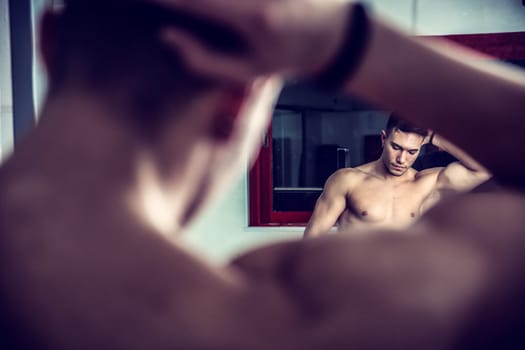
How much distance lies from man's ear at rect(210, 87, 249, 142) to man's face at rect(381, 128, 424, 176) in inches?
83.0

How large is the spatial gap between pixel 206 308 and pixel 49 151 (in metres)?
0.18

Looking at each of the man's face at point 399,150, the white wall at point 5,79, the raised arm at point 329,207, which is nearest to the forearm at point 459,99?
the white wall at point 5,79

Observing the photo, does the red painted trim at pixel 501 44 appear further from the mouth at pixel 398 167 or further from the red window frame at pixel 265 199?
the red window frame at pixel 265 199

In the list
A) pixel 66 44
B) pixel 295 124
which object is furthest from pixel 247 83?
pixel 295 124

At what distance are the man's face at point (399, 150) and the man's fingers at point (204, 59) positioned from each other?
2150 millimetres

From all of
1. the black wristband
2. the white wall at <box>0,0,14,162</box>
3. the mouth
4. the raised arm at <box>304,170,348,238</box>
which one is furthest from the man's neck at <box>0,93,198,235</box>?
A: the mouth

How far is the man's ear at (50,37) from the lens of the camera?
47 centimetres

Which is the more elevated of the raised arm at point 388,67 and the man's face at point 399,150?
the raised arm at point 388,67

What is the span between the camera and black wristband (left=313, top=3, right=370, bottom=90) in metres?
0.47

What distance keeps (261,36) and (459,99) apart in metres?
0.24

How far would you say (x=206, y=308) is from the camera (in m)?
0.43

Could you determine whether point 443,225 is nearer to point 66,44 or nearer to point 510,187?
point 510,187

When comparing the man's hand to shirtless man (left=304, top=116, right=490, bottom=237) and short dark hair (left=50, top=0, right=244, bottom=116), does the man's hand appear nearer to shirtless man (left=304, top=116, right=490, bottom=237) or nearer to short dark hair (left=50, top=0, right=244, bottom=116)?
short dark hair (left=50, top=0, right=244, bottom=116)

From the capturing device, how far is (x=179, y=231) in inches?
19.3
